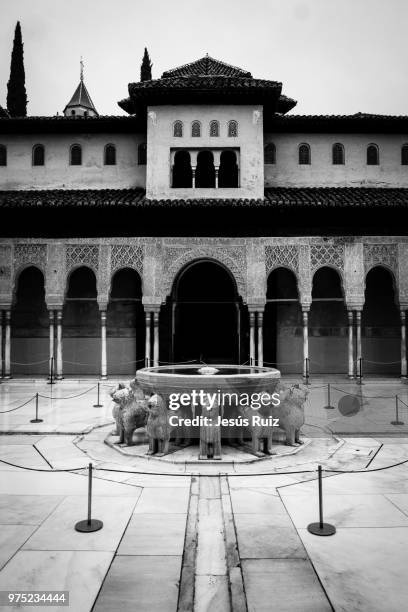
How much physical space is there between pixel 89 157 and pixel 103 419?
12.5 meters

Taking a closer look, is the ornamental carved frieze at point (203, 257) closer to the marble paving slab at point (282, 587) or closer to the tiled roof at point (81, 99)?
the marble paving slab at point (282, 587)

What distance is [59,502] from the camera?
5258mm

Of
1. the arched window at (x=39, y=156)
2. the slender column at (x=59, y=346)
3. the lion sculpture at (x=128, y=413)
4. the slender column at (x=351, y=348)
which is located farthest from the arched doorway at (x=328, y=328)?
the arched window at (x=39, y=156)

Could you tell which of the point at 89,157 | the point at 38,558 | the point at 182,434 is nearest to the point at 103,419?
the point at 182,434

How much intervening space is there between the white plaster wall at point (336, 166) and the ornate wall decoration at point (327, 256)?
3.33 meters

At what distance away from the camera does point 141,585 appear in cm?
354

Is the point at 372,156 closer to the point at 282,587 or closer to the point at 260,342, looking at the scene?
the point at 260,342

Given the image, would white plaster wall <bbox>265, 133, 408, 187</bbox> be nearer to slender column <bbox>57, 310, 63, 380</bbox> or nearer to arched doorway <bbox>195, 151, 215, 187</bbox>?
arched doorway <bbox>195, 151, 215, 187</bbox>

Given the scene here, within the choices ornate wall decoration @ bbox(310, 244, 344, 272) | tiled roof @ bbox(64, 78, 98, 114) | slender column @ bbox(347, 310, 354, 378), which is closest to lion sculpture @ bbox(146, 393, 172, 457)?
slender column @ bbox(347, 310, 354, 378)

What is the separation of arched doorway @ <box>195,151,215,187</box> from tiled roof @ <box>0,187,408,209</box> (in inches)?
72.2

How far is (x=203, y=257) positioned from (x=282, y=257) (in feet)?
9.75

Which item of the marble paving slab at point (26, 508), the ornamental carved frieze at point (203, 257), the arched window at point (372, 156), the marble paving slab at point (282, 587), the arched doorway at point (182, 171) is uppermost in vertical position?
the arched window at point (372, 156)

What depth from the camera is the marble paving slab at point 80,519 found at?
4180 mm

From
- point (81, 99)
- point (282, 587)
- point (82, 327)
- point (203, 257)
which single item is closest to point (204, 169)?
point (203, 257)
